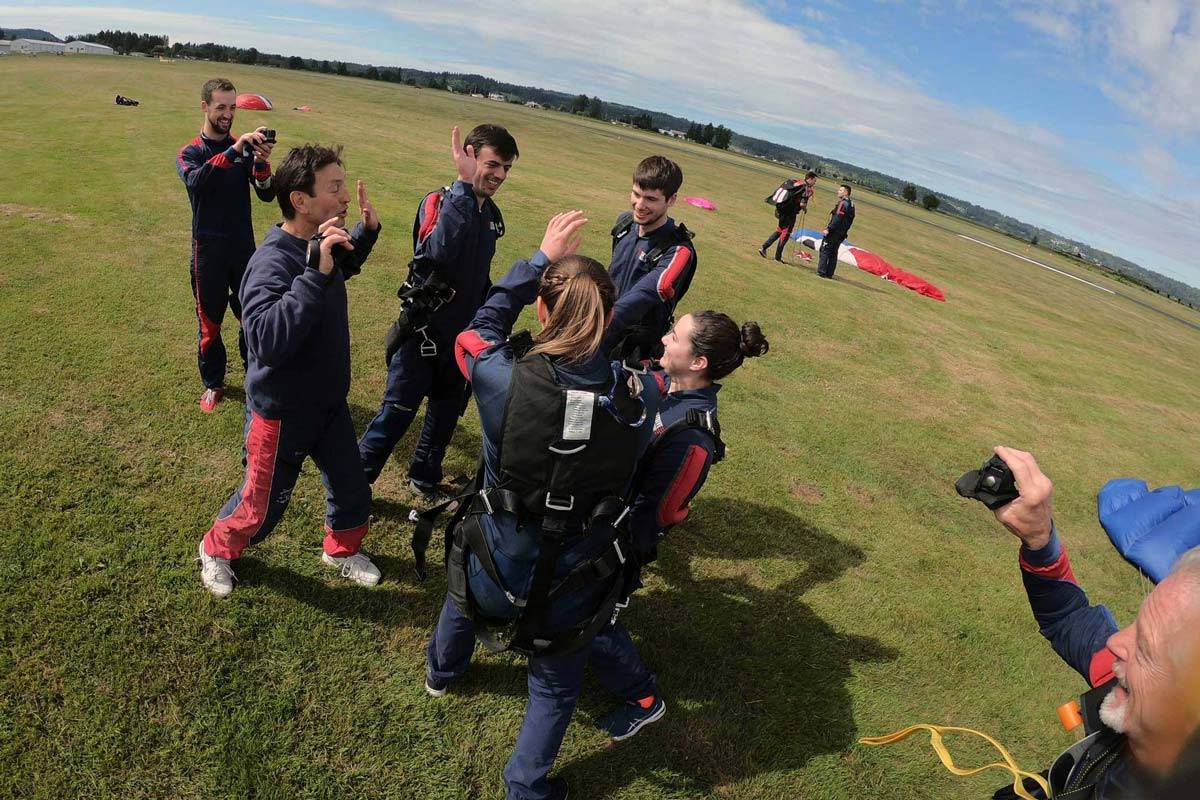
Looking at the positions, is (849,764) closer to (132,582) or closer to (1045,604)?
(1045,604)

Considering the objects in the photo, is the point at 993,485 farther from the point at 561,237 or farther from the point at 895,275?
the point at 895,275

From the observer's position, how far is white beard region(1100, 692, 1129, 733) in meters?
1.77

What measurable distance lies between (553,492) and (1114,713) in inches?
80.0

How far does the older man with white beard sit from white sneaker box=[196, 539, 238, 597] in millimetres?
4687

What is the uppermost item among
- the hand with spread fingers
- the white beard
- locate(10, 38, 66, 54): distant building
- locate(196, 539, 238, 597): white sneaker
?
locate(10, 38, 66, 54): distant building

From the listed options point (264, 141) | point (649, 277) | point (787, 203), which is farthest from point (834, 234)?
point (264, 141)

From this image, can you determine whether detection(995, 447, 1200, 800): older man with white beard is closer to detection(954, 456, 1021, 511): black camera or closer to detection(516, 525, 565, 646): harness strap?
detection(954, 456, 1021, 511): black camera

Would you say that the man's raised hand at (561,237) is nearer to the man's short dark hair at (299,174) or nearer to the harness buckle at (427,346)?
the man's short dark hair at (299,174)

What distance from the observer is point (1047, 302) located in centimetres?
2711

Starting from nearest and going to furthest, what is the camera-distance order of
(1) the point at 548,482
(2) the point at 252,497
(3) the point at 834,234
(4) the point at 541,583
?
1. (1) the point at 548,482
2. (4) the point at 541,583
3. (2) the point at 252,497
4. (3) the point at 834,234

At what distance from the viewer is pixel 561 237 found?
3.37 meters

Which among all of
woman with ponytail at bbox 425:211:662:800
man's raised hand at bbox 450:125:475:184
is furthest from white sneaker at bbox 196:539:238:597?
man's raised hand at bbox 450:125:475:184

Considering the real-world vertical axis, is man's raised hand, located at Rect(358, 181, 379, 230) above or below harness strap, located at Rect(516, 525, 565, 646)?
above

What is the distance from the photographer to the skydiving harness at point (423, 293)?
4855 millimetres
